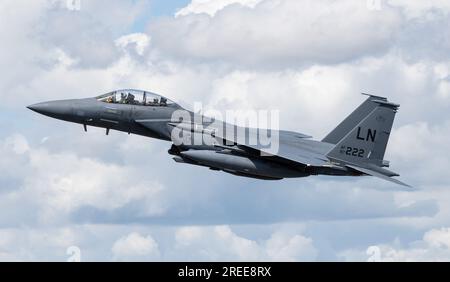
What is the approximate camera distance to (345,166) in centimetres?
3575

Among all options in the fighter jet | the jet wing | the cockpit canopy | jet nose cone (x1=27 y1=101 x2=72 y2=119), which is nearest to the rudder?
the fighter jet

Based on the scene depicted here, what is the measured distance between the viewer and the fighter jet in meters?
34.4

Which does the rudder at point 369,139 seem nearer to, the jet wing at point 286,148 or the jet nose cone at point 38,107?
the jet wing at point 286,148

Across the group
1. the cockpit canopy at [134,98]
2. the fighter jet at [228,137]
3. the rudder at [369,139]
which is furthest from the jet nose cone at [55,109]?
the rudder at [369,139]

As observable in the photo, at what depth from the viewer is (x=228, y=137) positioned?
115ft

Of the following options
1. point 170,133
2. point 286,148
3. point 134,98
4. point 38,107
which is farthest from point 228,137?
point 38,107

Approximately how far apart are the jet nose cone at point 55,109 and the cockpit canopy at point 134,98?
4.89 feet

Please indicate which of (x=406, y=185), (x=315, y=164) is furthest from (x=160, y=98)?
(x=406, y=185)

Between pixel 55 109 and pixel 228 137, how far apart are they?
7.23m

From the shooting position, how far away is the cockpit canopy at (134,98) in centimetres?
3556

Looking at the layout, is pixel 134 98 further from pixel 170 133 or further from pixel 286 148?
pixel 286 148
